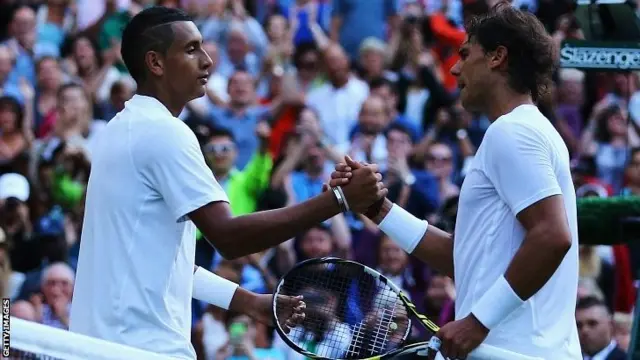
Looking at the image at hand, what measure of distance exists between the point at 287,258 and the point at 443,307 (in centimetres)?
139

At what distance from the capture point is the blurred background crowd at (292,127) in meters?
10.2

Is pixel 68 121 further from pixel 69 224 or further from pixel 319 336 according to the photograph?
pixel 319 336

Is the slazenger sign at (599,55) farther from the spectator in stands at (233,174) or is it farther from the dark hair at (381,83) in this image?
the dark hair at (381,83)

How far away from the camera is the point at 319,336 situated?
19.2 feet

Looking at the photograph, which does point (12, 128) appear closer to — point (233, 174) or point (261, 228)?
point (233, 174)

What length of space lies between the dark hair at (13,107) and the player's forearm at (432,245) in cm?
647

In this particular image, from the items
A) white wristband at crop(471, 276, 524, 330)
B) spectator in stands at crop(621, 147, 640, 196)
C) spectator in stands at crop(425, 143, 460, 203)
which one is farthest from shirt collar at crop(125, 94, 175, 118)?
spectator in stands at crop(425, 143, 460, 203)

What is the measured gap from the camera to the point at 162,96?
5.46 meters

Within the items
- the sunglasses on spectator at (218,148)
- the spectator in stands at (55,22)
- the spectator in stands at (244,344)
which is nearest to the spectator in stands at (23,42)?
the spectator in stands at (55,22)

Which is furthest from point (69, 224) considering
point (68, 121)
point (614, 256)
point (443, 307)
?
point (614, 256)

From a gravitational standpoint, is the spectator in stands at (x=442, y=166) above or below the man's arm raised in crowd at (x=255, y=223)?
below

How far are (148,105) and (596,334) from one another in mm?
4685

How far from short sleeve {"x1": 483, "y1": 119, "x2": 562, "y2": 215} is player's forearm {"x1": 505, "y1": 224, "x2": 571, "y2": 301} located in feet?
0.45

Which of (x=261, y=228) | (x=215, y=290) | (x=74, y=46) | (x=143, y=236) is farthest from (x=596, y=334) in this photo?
(x=74, y=46)
